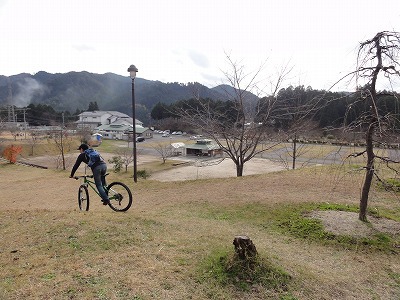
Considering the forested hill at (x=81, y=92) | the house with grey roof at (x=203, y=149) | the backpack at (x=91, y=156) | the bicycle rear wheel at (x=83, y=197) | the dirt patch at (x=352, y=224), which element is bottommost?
the house with grey roof at (x=203, y=149)

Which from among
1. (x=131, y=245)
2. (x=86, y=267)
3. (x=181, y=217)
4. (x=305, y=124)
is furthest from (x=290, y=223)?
(x=305, y=124)

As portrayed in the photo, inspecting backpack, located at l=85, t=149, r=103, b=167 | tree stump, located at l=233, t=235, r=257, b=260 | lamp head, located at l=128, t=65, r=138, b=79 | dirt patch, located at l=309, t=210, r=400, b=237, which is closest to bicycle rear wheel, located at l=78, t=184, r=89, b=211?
backpack, located at l=85, t=149, r=103, b=167

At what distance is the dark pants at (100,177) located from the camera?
203 inches

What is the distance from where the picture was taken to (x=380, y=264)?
384 cm

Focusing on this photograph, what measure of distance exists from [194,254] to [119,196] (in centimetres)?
256

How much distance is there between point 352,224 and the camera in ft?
16.7

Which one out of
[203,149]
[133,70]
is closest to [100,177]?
[133,70]

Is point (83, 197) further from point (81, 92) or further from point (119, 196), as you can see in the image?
point (81, 92)

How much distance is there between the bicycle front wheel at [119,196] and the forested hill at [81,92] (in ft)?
283

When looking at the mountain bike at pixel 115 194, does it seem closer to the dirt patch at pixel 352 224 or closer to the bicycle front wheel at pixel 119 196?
the bicycle front wheel at pixel 119 196

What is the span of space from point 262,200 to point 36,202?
700 centimetres

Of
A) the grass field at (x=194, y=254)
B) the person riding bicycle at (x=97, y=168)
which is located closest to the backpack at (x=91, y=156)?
the person riding bicycle at (x=97, y=168)

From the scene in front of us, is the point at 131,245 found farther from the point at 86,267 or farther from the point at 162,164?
the point at 162,164

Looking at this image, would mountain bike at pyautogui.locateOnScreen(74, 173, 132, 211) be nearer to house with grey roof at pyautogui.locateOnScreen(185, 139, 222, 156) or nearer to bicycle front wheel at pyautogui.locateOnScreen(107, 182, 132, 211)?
bicycle front wheel at pyautogui.locateOnScreen(107, 182, 132, 211)
